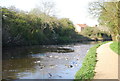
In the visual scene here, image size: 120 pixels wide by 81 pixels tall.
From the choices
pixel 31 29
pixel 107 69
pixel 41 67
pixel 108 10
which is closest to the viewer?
pixel 107 69

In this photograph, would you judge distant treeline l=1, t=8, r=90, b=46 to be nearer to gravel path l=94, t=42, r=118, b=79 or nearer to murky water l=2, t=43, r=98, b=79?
murky water l=2, t=43, r=98, b=79

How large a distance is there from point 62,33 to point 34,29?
15102 mm

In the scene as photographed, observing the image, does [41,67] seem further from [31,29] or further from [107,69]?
[31,29]

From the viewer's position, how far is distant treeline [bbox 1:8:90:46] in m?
35.6

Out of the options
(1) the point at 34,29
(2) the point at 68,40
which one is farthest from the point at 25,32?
(2) the point at 68,40

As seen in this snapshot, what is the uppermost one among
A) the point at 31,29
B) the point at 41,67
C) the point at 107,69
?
the point at 31,29

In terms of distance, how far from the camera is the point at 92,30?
3088 inches

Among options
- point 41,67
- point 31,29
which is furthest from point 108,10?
point 31,29

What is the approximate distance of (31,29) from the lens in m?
44.3

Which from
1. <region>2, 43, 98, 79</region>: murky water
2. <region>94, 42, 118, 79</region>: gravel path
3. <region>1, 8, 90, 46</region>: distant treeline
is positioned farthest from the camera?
<region>1, 8, 90, 46</region>: distant treeline

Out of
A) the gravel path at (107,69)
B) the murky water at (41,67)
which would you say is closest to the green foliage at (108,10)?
the murky water at (41,67)

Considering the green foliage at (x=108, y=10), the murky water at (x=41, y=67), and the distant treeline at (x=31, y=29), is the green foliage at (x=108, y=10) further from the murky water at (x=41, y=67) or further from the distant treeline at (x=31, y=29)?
the distant treeline at (x=31, y=29)

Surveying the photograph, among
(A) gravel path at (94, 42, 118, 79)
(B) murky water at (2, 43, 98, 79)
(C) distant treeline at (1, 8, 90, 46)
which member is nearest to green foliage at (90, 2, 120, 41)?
(B) murky water at (2, 43, 98, 79)

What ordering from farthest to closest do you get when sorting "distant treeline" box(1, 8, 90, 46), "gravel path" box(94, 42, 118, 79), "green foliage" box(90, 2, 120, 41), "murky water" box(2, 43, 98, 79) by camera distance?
"distant treeline" box(1, 8, 90, 46), "green foliage" box(90, 2, 120, 41), "murky water" box(2, 43, 98, 79), "gravel path" box(94, 42, 118, 79)
